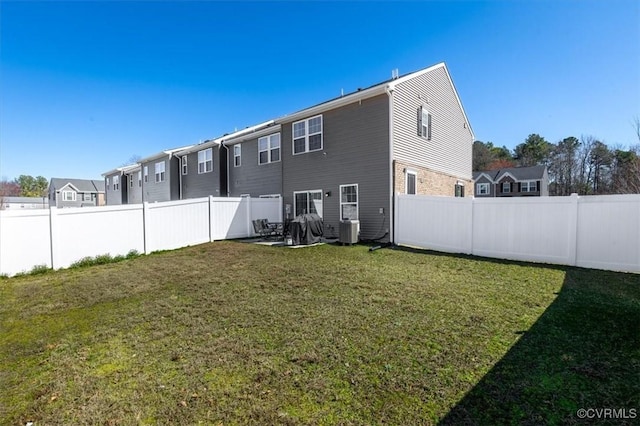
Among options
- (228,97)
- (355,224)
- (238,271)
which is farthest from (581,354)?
(228,97)

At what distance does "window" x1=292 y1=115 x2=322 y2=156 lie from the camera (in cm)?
1338

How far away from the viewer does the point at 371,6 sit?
1120 centimetres

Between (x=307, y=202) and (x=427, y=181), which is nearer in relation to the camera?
(x=427, y=181)

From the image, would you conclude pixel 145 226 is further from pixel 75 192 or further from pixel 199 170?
pixel 75 192

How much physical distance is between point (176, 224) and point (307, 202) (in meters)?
5.74

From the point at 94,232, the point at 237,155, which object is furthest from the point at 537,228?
the point at 237,155

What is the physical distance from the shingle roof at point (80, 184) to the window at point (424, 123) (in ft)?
179

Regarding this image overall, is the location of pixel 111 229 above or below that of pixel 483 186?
below

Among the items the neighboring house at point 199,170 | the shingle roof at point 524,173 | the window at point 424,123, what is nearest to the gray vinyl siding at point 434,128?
the window at point 424,123

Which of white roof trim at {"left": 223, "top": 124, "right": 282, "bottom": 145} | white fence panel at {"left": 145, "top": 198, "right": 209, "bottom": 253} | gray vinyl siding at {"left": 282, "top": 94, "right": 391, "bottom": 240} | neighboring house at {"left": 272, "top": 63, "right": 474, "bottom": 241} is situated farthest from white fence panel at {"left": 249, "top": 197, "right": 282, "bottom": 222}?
white roof trim at {"left": 223, "top": 124, "right": 282, "bottom": 145}

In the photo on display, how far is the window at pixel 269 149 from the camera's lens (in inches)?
611

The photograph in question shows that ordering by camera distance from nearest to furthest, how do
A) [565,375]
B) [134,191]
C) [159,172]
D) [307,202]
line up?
[565,375]
[307,202]
[159,172]
[134,191]

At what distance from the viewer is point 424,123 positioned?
44.0ft

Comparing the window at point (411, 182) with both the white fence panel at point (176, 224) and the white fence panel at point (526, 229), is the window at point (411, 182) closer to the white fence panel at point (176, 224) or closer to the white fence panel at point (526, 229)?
the white fence panel at point (526, 229)
